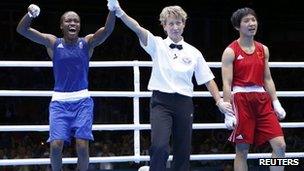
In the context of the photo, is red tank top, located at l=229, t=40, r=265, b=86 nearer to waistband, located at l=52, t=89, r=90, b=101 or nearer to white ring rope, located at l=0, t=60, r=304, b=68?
white ring rope, located at l=0, t=60, r=304, b=68

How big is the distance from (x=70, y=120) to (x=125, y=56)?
9.47m

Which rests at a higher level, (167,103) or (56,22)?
(56,22)

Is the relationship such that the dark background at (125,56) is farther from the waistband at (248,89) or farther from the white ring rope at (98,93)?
the waistband at (248,89)

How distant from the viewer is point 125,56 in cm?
1356

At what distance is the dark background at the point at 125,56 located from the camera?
1125 cm

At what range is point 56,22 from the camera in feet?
42.8

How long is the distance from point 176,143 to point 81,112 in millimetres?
761

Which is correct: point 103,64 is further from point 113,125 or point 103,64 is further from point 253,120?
point 253,120

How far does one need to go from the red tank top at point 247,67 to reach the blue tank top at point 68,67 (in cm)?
115

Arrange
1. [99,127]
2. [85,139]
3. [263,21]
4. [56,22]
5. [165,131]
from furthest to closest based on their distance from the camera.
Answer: [263,21], [56,22], [99,127], [85,139], [165,131]

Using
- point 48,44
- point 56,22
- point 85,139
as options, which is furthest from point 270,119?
point 56,22

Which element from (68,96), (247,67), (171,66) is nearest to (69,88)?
(68,96)

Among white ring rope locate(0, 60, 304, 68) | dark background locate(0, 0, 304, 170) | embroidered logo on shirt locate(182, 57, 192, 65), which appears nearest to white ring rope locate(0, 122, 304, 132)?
white ring rope locate(0, 60, 304, 68)

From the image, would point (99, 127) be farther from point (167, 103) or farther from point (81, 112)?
point (167, 103)
